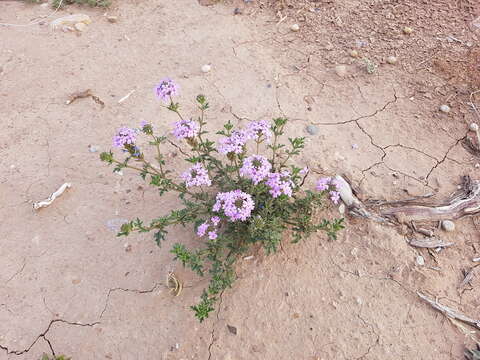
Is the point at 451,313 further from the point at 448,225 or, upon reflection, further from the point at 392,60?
the point at 392,60

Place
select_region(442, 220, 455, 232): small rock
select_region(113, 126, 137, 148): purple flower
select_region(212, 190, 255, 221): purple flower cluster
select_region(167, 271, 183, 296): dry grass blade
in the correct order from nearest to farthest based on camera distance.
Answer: select_region(212, 190, 255, 221): purple flower cluster → select_region(113, 126, 137, 148): purple flower → select_region(167, 271, 183, 296): dry grass blade → select_region(442, 220, 455, 232): small rock

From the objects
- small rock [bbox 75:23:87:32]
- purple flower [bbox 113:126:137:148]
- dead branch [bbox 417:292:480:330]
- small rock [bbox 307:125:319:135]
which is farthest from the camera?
small rock [bbox 75:23:87:32]

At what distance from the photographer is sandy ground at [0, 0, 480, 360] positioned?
9.52ft

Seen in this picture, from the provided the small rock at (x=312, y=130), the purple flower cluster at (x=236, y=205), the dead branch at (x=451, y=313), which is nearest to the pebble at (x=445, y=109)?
the small rock at (x=312, y=130)

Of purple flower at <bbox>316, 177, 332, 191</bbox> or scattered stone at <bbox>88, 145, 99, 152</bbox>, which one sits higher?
purple flower at <bbox>316, 177, 332, 191</bbox>

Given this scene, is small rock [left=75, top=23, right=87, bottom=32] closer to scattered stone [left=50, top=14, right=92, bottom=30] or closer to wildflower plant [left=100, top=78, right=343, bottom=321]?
scattered stone [left=50, top=14, right=92, bottom=30]

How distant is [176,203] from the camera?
3.63 m

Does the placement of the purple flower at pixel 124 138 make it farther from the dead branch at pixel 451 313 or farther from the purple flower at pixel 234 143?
the dead branch at pixel 451 313

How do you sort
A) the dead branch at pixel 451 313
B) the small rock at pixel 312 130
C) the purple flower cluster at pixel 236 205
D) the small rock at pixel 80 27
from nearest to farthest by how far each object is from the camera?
1. the purple flower cluster at pixel 236 205
2. the dead branch at pixel 451 313
3. the small rock at pixel 312 130
4. the small rock at pixel 80 27

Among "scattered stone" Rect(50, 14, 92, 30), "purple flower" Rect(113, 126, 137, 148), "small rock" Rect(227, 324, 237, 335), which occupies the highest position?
"purple flower" Rect(113, 126, 137, 148)

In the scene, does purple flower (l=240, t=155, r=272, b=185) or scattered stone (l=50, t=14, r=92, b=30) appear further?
scattered stone (l=50, t=14, r=92, b=30)

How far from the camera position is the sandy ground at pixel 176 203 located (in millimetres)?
2902

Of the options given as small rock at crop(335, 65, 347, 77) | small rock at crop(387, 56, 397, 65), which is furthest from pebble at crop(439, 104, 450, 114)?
small rock at crop(335, 65, 347, 77)

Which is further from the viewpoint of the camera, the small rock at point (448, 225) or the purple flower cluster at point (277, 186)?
the small rock at point (448, 225)
